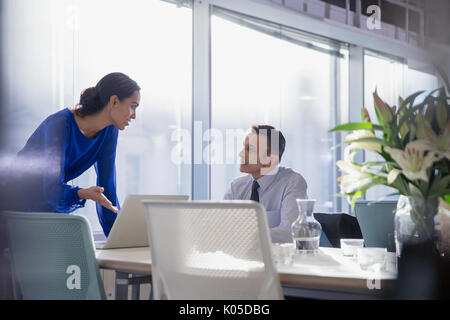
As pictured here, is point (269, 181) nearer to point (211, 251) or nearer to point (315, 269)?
point (315, 269)

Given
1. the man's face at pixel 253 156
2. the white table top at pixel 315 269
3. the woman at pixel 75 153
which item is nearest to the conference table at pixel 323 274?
the white table top at pixel 315 269

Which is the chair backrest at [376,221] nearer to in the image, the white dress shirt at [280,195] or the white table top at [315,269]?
the white dress shirt at [280,195]

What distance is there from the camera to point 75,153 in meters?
3.31

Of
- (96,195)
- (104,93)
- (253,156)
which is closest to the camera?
(96,195)

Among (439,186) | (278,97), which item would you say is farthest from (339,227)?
(278,97)

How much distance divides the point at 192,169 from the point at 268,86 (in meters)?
1.35

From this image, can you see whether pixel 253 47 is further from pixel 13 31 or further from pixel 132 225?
pixel 132 225

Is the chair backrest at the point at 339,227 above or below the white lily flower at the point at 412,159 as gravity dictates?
below

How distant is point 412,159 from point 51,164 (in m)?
2.19

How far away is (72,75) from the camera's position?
153 inches

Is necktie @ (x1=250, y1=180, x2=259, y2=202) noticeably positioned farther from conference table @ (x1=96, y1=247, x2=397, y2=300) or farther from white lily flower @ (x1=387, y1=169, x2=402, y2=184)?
white lily flower @ (x1=387, y1=169, x2=402, y2=184)

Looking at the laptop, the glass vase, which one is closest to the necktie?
the laptop

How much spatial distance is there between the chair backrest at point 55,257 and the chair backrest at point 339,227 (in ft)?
4.99

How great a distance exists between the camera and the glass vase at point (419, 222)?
157 centimetres
